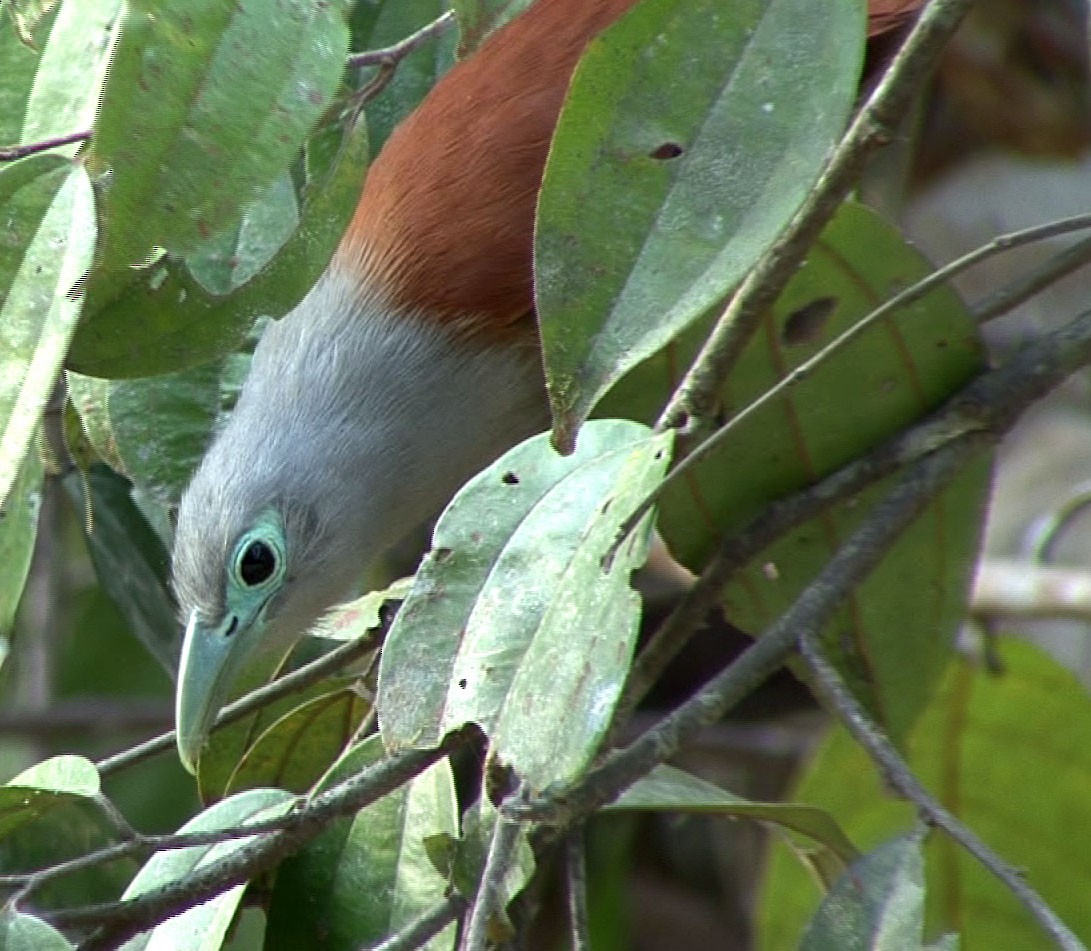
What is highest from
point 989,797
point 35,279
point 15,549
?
point 35,279

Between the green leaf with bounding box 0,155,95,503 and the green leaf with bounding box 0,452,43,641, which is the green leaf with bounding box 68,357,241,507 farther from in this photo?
the green leaf with bounding box 0,155,95,503

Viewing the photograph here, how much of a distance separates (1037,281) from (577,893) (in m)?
0.75

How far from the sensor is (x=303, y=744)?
1.85 metres

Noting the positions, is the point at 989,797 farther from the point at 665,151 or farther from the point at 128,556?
the point at 665,151

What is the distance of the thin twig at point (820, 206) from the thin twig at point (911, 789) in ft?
0.77

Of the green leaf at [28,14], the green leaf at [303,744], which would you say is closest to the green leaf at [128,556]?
the green leaf at [303,744]

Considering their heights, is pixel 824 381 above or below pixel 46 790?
below

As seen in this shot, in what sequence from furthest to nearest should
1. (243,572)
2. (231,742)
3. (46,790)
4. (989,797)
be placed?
1. (989,797)
2. (243,572)
3. (231,742)
4. (46,790)

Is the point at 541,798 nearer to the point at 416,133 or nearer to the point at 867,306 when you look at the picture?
the point at 867,306

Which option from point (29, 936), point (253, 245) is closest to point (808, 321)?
point (253, 245)

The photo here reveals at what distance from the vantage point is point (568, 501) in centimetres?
135

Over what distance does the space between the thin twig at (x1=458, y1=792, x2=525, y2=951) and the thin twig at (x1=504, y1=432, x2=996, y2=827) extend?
30 millimetres

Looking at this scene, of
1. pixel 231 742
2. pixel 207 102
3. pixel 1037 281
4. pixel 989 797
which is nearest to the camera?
pixel 207 102

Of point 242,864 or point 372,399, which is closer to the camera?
point 242,864
